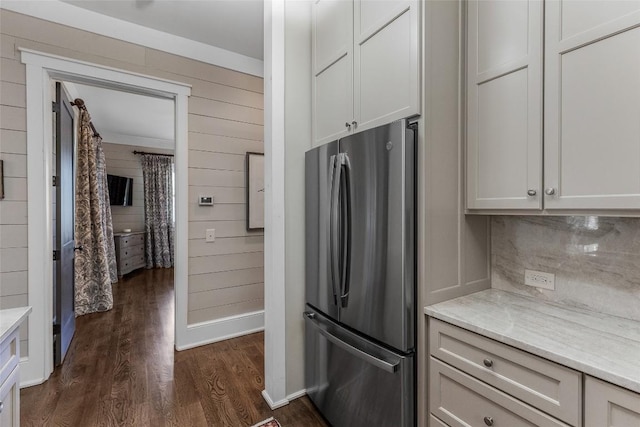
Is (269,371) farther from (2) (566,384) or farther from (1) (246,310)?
(2) (566,384)

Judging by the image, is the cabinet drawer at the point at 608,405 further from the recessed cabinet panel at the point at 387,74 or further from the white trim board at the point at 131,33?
the white trim board at the point at 131,33

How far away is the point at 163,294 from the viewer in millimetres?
4777

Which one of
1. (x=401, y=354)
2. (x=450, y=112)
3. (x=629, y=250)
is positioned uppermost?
(x=450, y=112)

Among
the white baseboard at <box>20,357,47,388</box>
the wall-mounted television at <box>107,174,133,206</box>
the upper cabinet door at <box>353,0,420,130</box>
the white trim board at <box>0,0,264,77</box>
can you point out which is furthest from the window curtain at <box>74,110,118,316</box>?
the upper cabinet door at <box>353,0,420,130</box>

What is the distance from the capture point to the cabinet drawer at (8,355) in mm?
1087

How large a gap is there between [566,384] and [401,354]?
62 centimetres

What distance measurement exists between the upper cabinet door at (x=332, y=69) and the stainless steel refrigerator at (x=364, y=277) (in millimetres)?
183

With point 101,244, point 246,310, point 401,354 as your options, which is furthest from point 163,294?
point 401,354

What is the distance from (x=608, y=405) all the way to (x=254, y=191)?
2.92m

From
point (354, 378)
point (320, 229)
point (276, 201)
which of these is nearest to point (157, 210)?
point (276, 201)

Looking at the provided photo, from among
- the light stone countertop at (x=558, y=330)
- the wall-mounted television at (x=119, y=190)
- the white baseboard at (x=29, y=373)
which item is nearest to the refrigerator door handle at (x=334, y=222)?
the light stone countertop at (x=558, y=330)

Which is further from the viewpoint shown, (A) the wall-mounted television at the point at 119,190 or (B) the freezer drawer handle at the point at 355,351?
(A) the wall-mounted television at the point at 119,190

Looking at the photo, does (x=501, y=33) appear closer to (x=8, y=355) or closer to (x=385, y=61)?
(x=385, y=61)

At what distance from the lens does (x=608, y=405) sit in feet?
3.03
